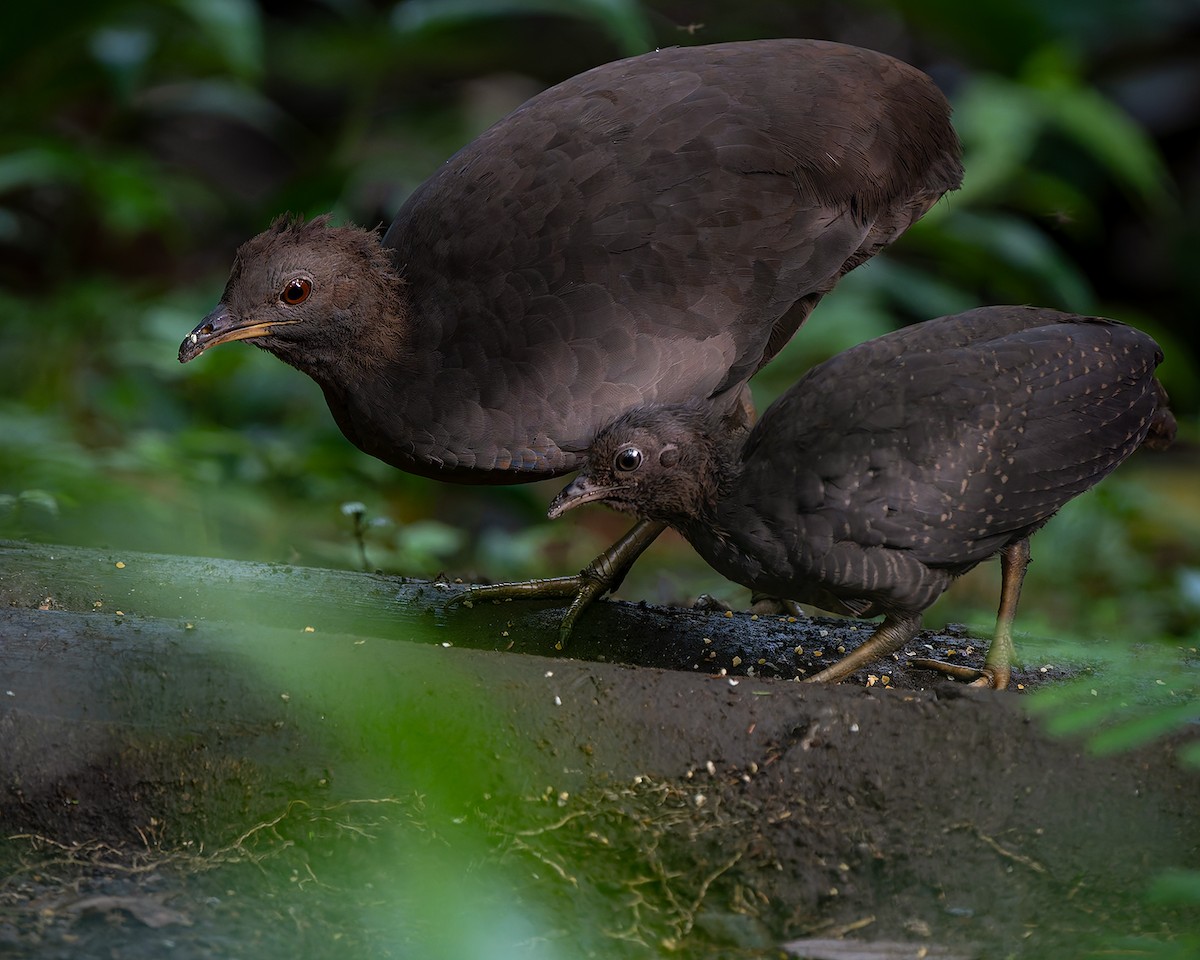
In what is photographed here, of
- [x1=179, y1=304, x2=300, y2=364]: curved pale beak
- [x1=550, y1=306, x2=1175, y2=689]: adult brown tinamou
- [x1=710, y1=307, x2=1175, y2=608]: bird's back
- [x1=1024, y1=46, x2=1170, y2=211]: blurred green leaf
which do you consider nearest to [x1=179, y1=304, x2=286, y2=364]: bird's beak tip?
[x1=179, y1=304, x2=300, y2=364]: curved pale beak

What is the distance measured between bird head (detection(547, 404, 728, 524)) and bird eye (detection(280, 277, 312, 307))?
0.88 m

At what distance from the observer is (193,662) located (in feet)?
8.73

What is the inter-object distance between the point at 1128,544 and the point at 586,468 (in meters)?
4.56

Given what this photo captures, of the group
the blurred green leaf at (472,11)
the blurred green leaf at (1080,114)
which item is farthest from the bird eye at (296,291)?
the blurred green leaf at (1080,114)

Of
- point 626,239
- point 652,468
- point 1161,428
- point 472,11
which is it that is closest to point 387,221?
point 472,11

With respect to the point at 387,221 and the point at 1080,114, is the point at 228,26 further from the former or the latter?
the point at 1080,114

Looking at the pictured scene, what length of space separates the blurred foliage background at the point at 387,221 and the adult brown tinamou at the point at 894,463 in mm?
698

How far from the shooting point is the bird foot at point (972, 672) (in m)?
3.35

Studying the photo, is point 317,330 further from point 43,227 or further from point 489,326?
point 43,227

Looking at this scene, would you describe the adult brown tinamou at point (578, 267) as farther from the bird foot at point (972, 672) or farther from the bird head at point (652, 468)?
the bird foot at point (972, 672)

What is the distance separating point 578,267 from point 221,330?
90 cm

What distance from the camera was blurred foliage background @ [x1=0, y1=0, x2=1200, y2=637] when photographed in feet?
17.5

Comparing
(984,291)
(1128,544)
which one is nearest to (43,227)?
(984,291)

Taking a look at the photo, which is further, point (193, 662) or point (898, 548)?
point (898, 548)
